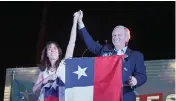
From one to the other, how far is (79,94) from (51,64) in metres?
0.50

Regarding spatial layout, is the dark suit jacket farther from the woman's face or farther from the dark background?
the woman's face

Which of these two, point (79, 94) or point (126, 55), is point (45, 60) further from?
point (126, 55)

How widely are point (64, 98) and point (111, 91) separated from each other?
43 centimetres

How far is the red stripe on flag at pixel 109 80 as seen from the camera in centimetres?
321

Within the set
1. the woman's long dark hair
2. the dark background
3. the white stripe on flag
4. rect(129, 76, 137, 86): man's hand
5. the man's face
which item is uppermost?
the dark background

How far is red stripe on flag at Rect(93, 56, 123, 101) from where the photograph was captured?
3205 mm

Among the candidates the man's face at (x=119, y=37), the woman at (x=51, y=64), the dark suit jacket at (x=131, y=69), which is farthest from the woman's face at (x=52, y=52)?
the man's face at (x=119, y=37)

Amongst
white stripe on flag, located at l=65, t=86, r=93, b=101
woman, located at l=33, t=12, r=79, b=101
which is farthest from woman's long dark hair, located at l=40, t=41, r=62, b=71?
white stripe on flag, located at l=65, t=86, r=93, b=101

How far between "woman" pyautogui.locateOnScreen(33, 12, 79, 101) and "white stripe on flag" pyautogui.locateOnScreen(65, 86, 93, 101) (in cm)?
26

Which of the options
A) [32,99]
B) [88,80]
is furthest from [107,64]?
[32,99]

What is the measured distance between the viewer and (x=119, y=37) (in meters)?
3.44

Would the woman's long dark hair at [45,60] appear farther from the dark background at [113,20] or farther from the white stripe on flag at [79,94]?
the white stripe on flag at [79,94]

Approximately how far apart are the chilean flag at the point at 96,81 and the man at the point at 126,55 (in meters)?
0.10

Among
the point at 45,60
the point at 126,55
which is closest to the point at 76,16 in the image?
the point at 45,60
